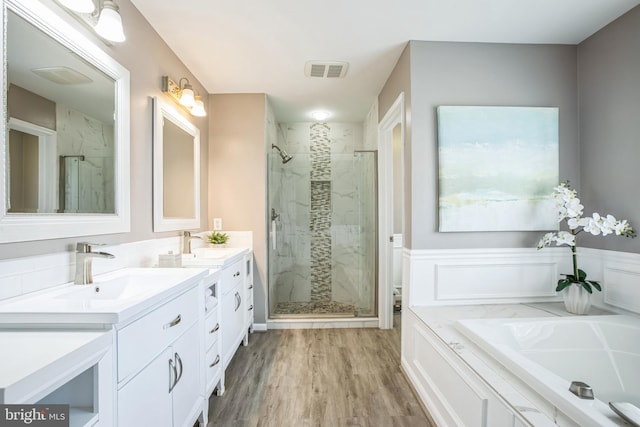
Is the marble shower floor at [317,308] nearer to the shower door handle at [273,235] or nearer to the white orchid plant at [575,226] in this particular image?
the shower door handle at [273,235]

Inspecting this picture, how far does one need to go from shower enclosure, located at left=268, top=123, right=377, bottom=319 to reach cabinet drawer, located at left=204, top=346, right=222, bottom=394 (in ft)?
4.26

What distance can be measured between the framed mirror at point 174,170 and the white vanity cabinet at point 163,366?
84 cm

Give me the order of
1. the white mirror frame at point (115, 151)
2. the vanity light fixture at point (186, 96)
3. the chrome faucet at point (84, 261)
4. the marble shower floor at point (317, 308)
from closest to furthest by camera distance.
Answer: the white mirror frame at point (115, 151) → the chrome faucet at point (84, 261) → the vanity light fixture at point (186, 96) → the marble shower floor at point (317, 308)

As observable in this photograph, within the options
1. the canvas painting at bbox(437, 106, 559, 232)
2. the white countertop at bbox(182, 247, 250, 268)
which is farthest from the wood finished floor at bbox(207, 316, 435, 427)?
the canvas painting at bbox(437, 106, 559, 232)

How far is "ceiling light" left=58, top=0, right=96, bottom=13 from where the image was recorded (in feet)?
4.17

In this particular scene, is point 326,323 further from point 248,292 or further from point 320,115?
point 320,115

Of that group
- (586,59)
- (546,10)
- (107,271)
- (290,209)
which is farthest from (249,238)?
(586,59)

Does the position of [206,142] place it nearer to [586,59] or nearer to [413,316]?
[413,316]

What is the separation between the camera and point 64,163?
1.33 meters

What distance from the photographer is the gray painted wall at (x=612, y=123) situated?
1856mm

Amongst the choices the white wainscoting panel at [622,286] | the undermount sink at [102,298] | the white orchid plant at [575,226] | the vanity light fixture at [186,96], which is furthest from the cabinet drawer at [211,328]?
the white wainscoting panel at [622,286]

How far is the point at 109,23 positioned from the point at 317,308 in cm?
308

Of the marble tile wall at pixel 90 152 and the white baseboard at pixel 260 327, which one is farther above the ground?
the marble tile wall at pixel 90 152

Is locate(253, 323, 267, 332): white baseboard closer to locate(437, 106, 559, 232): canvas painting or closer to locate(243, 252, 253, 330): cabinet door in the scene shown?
locate(243, 252, 253, 330): cabinet door
